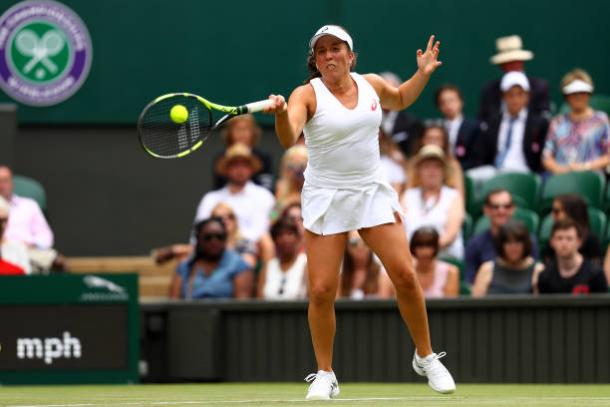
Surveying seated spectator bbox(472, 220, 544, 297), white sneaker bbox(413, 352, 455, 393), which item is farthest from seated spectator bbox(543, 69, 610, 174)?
white sneaker bbox(413, 352, 455, 393)

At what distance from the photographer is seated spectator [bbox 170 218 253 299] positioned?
11320 mm

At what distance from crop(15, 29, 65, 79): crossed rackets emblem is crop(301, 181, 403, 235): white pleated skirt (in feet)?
A: 24.8

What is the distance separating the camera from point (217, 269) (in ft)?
37.3

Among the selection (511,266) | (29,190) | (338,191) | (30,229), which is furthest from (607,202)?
(338,191)

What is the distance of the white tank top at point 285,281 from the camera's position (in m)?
11.2

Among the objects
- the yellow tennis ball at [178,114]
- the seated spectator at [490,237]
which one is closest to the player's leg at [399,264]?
the yellow tennis ball at [178,114]

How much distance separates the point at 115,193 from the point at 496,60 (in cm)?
386

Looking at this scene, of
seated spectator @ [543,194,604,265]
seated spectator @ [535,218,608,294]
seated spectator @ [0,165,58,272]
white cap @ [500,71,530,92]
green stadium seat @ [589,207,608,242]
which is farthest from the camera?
white cap @ [500,71,530,92]

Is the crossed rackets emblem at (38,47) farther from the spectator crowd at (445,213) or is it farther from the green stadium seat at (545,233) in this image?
the green stadium seat at (545,233)

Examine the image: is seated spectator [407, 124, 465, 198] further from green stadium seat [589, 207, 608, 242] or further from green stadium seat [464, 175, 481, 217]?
green stadium seat [589, 207, 608, 242]

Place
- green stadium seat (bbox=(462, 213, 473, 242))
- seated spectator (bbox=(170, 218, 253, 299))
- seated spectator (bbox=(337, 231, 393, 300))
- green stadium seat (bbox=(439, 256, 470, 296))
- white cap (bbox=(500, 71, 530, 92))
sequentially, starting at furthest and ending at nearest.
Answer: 1. white cap (bbox=(500, 71, 530, 92))
2. green stadium seat (bbox=(462, 213, 473, 242))
3. seated spectator (bbox=(170, 218, 253, 299))
4. seated spectator (bbox=(337, 231, 393, 300))
5. green stadium seat (bbox=(439, 256, 470, 296))

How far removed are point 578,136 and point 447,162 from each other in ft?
3.64

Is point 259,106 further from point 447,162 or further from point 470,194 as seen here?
point 470,194

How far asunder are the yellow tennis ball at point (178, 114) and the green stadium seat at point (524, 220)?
5.11m
